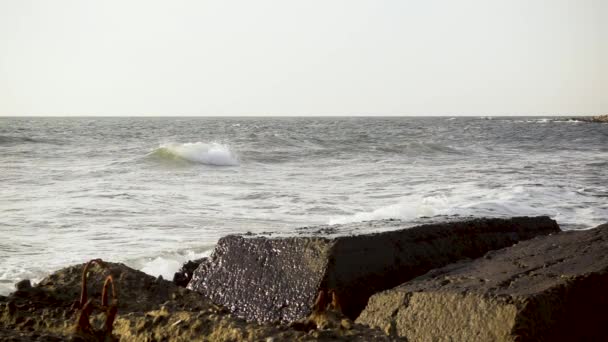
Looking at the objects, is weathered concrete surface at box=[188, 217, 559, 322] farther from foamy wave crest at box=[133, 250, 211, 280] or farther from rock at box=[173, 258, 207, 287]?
foamy wave crest at box=[133, 250, 211, 280]

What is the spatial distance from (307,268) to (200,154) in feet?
54.0

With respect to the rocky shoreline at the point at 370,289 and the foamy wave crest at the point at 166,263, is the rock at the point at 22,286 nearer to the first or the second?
the rocky shoreline at the point at 370,289

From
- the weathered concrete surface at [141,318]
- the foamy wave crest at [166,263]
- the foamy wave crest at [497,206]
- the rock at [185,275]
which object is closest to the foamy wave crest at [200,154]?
the foamy wave crest at [497,206]

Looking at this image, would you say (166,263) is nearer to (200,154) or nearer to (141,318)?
(141,318)

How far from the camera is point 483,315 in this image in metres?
2.25

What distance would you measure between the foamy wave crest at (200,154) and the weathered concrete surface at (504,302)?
1483 centimetres

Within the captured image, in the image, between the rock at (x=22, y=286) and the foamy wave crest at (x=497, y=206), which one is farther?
the foamy wave crest at (x=497, y=206)

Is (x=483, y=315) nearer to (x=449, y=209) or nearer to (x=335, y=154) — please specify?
(x=449, y=209)

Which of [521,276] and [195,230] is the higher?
[521,276]

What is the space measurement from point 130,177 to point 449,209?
7.14 m

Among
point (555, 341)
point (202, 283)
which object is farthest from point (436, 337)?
point (202, 283)

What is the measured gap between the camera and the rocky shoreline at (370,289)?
1.70 meters

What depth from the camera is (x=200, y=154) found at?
18812mm

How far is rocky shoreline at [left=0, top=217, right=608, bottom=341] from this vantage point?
1.70 metres
